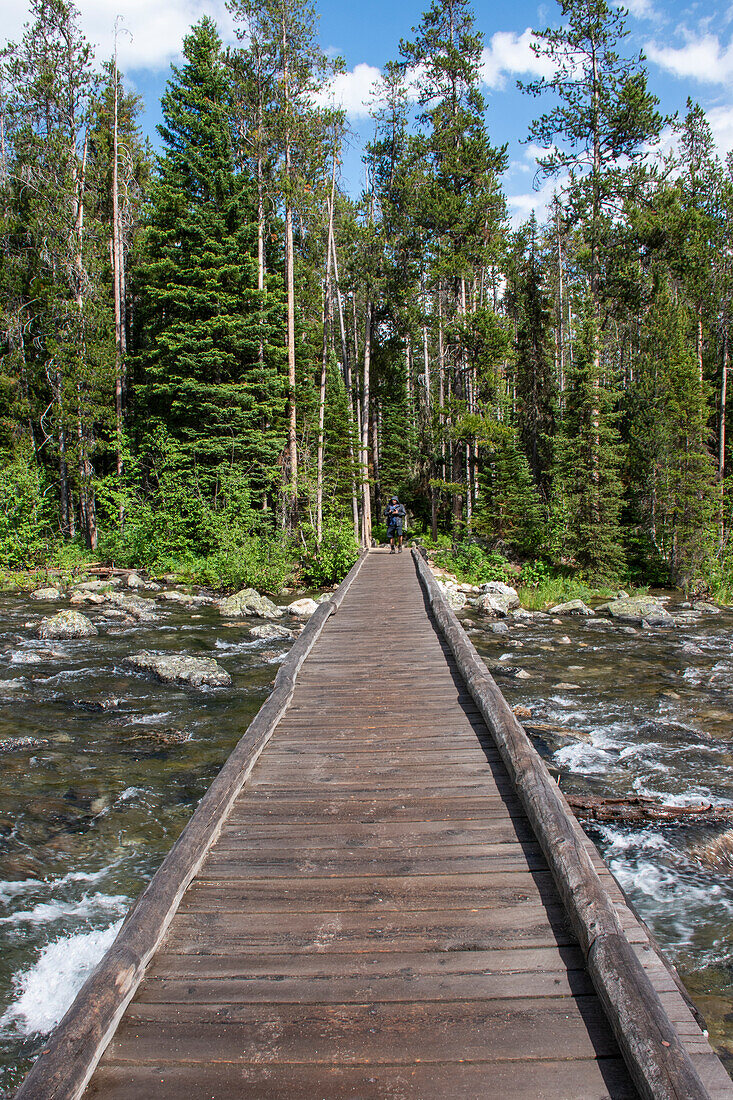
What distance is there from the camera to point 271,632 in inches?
523

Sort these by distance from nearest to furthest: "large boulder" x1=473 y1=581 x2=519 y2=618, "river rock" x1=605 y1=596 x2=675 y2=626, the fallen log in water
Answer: the fallen log in water, "river rock" x1=605 y1=596 x2=675 y2=626, "large boulder" x1=473 y1=581 x2=519 y2=618

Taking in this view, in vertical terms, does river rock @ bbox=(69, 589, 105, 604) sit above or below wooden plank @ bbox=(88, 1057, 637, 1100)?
above

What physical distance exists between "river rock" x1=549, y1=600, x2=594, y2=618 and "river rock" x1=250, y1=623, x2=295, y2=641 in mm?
7949

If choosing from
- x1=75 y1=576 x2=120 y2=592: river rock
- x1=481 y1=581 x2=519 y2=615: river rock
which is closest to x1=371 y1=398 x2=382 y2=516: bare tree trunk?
x1=481 y1=581 x2=519 y2=615: river rock

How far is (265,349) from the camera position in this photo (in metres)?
23.2

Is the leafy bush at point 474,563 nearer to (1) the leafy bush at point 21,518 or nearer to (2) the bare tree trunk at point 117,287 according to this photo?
(2) the bare tree trunk at point 117,287

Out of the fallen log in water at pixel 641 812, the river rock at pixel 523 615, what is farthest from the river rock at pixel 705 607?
the fallen log in water at pixel 641 812

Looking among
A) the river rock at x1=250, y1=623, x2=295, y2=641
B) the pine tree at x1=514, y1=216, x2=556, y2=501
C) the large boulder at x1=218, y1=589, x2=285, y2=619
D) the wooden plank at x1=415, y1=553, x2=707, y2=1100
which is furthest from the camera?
the pine tree at x1=514, y1=216, x2=556, y2=501

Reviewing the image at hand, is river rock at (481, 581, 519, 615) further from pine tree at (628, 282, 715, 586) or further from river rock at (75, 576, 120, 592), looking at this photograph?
river rock at (75, 576, 120, 592)

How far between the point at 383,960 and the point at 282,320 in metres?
25.3

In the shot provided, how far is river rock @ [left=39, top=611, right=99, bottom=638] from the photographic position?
12.6 metres

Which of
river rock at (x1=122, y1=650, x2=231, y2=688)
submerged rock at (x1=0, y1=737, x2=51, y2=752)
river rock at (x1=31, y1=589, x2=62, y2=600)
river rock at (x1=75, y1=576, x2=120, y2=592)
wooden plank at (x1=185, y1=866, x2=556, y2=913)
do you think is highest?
river rock at (x1=75, y1=576, x2=120, y2=592)

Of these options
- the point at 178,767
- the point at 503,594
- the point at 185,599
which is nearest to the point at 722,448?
the point at 503,594

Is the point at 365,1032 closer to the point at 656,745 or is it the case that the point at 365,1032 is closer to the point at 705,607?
the point at 656,745
